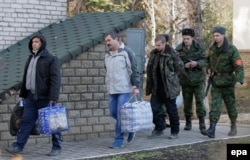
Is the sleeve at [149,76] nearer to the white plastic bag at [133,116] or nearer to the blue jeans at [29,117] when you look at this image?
the white plastic bag at [133,116]

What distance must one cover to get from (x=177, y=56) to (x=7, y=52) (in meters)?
3.40

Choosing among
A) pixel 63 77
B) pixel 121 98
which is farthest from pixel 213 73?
pixel 63 77

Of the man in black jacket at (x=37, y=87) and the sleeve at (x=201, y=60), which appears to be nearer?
the man in black jacket at (x=37, y=87)

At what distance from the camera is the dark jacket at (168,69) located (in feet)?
28.5

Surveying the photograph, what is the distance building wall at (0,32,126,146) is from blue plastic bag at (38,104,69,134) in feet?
4.28

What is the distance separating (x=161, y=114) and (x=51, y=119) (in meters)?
2.47

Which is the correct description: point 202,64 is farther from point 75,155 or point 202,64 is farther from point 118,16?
point 75,155

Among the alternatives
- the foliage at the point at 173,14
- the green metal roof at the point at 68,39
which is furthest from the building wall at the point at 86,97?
the foliage at the point at 173,14

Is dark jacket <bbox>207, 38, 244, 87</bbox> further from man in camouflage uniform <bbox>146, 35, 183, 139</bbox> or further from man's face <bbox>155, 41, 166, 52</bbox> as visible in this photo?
man's face <bbox>155, 41, 166, 52</bbox>

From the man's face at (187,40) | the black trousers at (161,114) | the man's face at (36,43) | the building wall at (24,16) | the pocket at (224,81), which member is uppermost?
the building wall at (24,16)

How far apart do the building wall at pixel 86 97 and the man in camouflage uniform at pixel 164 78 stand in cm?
83

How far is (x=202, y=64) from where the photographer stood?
30.8 ft

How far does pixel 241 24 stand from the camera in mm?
25844

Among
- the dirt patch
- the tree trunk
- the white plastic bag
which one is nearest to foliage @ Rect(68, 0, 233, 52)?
the tree trunk
